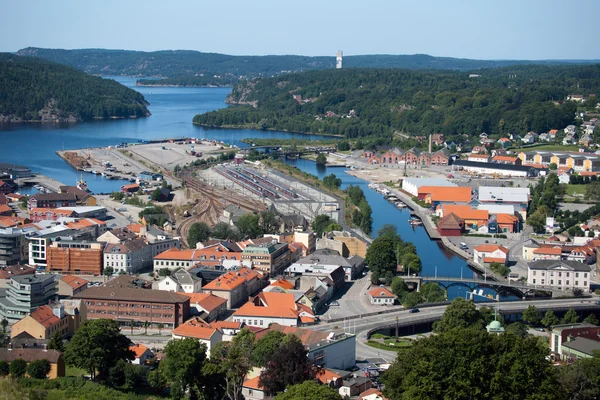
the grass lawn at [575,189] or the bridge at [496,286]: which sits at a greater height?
the grass lawn at [575,189]

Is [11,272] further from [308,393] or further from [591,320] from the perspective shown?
[591,320]

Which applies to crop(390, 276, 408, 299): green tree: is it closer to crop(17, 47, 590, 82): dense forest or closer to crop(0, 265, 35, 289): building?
crop(0, 265, 35, 289): building

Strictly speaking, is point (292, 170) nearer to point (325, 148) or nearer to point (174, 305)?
point (325, 148)

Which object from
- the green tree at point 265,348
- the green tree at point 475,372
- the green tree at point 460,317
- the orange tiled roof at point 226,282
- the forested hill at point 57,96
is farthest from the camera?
the forested hill at point 57,96

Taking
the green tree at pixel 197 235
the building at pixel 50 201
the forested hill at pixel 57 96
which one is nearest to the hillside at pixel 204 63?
the forested hill at pixel 57 96

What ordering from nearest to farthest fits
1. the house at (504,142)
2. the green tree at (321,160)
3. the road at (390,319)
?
the road at (390,319)
the green tree at (321,160)
the house at (504,142)

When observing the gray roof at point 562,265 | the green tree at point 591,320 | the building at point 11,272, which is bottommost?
the green tree at point 591,320

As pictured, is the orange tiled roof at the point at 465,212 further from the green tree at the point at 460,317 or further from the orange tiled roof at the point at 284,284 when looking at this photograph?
the green tree at the point at 460,317

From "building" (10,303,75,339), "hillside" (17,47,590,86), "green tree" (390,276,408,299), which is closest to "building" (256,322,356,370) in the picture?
"building" (10,303,75,339)
